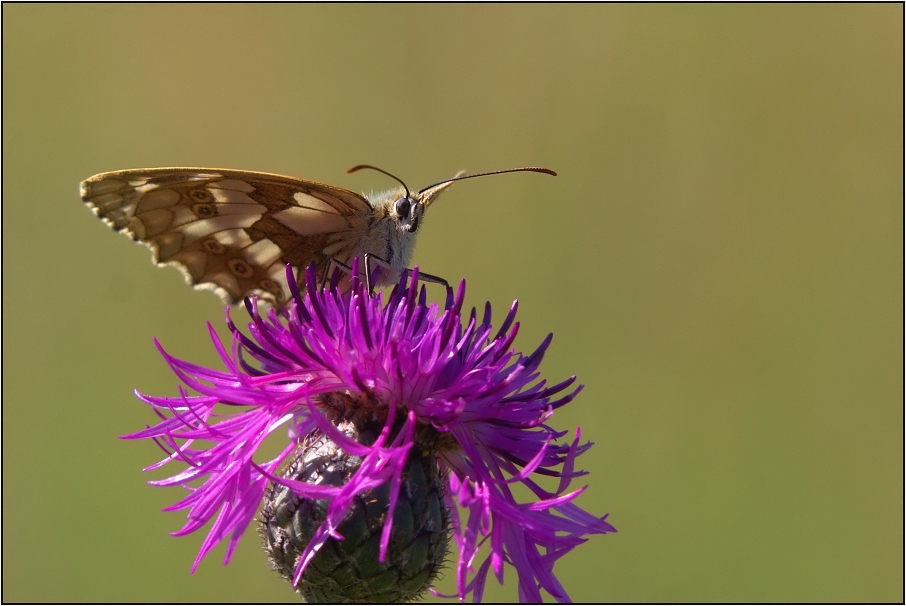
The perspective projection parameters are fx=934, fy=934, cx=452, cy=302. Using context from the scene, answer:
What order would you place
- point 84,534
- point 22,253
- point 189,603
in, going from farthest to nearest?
point 22,253
point 84,534
point 189,603

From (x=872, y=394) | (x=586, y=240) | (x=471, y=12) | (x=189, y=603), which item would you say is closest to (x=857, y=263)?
(x=872, y=394)

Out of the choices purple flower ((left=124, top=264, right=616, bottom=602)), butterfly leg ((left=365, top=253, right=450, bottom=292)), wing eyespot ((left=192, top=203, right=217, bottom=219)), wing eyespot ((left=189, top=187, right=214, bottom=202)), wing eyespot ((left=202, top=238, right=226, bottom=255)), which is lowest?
purple flower ((left=124, top=264, right=616, bottom=602))

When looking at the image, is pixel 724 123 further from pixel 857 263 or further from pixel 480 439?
pixel 480 439

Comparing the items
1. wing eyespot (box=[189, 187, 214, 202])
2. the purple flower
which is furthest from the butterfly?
the purple flower

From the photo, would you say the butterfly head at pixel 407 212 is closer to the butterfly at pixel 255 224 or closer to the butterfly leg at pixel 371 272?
the butterfly at pixel 255 224

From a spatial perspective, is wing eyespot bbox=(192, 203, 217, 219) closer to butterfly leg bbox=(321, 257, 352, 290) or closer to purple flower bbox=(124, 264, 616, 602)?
butterfly leg bbox=(321, 257, 352, 290)

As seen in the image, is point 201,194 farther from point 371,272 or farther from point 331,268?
point 371,272

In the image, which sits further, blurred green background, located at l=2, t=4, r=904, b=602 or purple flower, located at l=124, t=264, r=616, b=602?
blurred green background, located at l=2, t=4, r=904, b=602

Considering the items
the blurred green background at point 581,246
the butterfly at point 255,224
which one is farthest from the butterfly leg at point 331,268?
the blurred green background at point 581,246
